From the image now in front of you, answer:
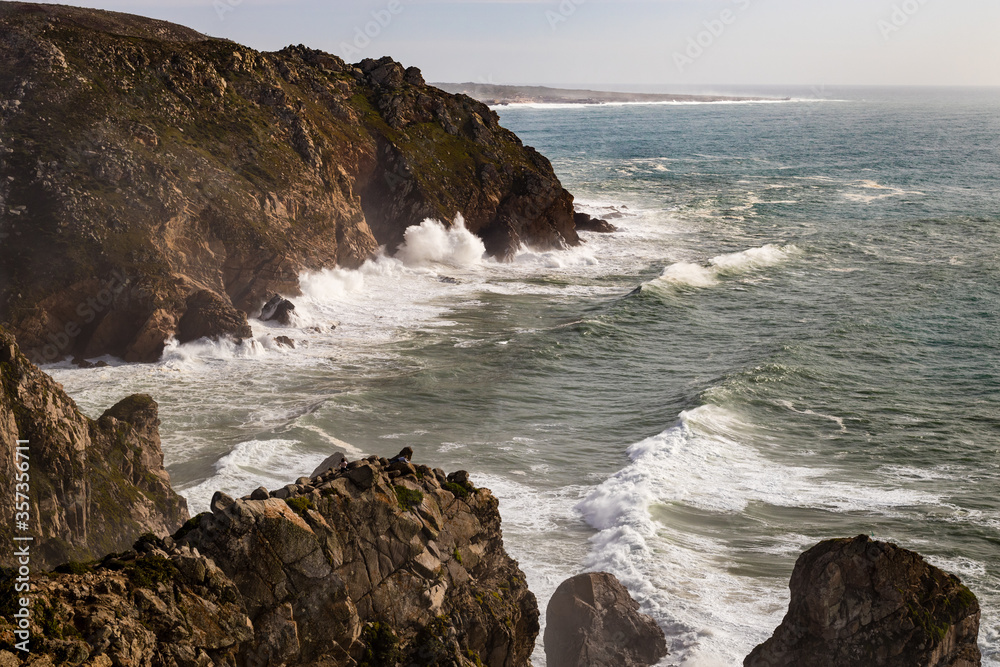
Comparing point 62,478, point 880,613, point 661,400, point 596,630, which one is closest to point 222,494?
point 62,478

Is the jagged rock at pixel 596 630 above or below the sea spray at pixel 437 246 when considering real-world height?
below

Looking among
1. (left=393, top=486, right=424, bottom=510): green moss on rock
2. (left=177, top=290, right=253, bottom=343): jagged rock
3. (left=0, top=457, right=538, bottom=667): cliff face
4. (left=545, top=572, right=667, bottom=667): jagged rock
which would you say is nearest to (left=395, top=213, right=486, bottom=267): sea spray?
(left=177, top=290, right=253, bottom=343): jagged rock

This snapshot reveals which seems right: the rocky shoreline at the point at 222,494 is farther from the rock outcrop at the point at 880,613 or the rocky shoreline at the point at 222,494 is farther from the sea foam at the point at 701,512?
the sea foam at the point at 701,512

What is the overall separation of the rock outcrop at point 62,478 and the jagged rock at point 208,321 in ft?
71.2

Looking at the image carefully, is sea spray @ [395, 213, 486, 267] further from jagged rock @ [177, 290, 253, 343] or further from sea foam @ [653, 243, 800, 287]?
jagged rock @ [177, 290, 253, 343]

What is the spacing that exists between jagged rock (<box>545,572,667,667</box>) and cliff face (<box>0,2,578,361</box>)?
29.5 metres

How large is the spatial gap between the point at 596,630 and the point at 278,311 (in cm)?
3464

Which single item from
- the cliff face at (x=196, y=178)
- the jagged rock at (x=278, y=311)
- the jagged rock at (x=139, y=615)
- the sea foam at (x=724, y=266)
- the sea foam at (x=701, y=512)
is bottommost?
the sea foam at (x=701, y=512)

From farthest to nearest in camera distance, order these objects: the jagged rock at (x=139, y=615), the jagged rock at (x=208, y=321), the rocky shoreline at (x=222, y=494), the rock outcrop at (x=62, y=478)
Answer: the jagged rock at (x=208, y=321) < the rock outcrop at (x=62, y=478) < the rocky shoreline at (x=222, y=494) < the jagged rock at (x=139, y=615)

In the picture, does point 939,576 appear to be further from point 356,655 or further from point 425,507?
point 356,655

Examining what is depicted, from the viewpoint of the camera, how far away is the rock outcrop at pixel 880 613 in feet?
58.6

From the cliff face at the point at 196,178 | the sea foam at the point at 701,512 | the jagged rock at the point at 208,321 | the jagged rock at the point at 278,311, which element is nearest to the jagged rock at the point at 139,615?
the sea foam at the point at 701,512

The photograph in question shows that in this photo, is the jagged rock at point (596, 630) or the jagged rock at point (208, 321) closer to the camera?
the jagged rock at point (596, 630)

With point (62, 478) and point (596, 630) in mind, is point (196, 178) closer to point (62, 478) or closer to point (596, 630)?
point (62, 478)
